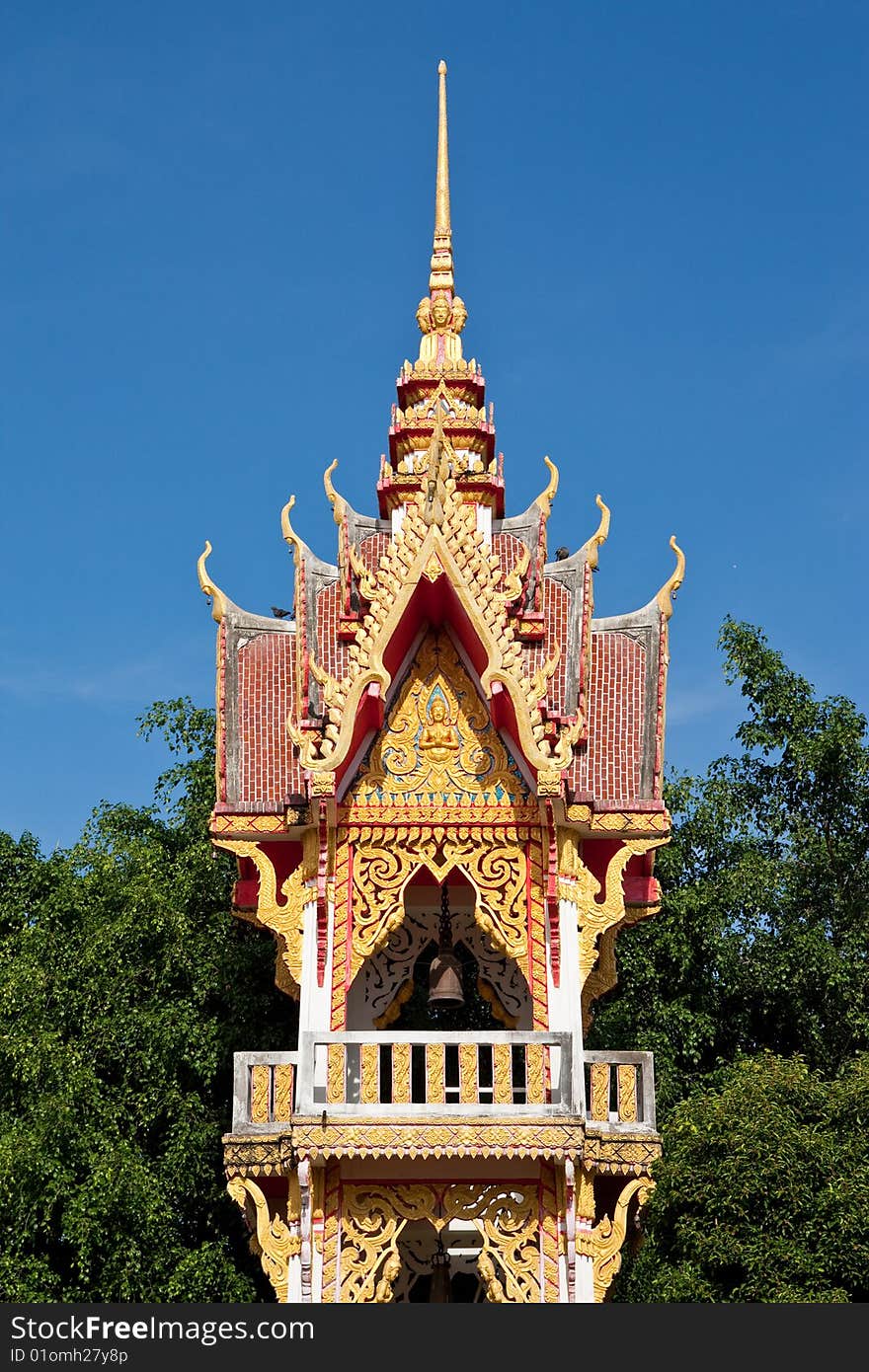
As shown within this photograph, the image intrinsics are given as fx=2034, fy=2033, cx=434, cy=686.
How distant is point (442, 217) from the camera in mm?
18328

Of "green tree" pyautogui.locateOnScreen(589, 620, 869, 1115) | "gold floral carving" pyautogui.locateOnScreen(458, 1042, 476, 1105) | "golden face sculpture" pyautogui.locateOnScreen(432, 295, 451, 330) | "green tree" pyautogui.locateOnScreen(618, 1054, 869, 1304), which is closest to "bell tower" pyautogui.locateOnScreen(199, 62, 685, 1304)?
"gold floral carving" pyautogui.locateOnScreen(458, 1042, 476, 1105)

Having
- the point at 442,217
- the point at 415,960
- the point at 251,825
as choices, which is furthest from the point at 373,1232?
the point at 442,217

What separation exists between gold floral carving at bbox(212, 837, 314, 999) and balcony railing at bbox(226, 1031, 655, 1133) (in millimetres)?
765

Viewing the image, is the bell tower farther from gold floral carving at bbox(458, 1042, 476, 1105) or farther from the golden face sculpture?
the golden face sculpture

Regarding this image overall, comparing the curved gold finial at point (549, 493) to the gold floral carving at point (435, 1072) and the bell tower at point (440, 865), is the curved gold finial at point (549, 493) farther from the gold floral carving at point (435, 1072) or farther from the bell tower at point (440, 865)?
the gold floral carving at point (435, 1072)

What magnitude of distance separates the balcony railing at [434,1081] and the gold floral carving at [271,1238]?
0.43 metres

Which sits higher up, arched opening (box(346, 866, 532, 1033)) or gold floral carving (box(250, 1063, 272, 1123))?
arched opening (box(346, 866, 532, 1033))

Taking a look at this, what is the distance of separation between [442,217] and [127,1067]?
9377 mm

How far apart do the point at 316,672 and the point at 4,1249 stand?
Result: 7744 millimetres

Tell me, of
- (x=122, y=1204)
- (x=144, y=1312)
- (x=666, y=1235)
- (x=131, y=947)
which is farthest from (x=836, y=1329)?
(x=131, y=947)

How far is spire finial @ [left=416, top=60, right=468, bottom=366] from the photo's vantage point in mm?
17781

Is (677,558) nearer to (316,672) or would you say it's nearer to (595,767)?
(595,767)

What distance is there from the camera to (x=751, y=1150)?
1867 centimetres

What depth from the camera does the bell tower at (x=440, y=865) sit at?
14398 millimetres
